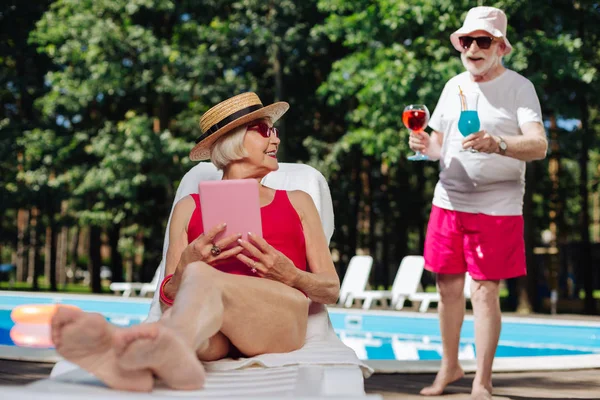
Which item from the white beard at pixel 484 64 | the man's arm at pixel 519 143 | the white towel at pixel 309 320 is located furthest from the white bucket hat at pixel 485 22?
the white towel at pixel 309 320

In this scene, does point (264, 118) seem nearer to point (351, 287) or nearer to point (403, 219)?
point (351, 287)

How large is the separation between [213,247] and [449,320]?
2507 millimetres

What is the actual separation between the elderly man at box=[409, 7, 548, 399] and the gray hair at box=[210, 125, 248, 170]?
1.62 meters

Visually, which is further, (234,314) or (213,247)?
(213,247)

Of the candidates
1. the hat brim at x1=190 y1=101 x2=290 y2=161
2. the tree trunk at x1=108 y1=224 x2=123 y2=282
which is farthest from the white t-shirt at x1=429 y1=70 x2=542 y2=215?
the tree trunk at x1=108 y1=224 x2=123 y2=282

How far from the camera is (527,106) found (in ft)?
17.0

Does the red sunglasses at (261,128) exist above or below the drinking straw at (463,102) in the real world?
below

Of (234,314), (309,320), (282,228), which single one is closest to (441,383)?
(309,320)

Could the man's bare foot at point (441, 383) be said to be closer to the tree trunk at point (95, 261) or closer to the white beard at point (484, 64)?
the white beard at point (484, 64)

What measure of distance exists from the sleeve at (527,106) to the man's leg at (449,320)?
1.03m

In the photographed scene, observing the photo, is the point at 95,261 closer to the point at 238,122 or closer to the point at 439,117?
the point at 439,117

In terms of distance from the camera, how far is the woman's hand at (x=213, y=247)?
3.42 metres

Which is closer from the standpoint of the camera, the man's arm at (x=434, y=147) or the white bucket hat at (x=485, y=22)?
the white bucket hat at (x=485, y=22)

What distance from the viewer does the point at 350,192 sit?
2633 cm
